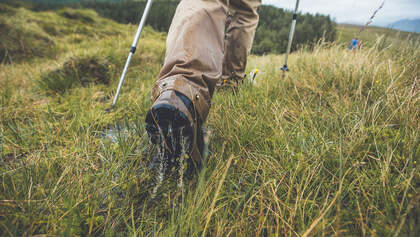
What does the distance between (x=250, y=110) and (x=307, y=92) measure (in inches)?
33.1

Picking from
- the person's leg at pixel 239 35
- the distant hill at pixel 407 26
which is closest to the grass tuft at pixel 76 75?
the person's leg at pixel 239 35

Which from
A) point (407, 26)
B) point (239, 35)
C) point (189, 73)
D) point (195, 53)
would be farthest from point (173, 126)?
point (407, 26)

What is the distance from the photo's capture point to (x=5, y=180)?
90cm

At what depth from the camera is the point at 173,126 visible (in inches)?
38.7

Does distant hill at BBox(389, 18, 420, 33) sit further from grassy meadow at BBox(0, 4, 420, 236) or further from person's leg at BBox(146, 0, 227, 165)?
person's leg at BBox(146, 0, 227, 165)

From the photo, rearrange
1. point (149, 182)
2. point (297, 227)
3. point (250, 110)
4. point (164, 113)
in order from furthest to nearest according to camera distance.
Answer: point (250, 110), point (149, 182), point (164, 113), point (297, 227)

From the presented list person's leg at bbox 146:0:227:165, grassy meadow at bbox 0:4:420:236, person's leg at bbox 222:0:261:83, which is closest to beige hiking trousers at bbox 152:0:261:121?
person's leg at bbox 146:0:227:165

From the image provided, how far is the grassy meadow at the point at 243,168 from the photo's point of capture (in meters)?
0.77

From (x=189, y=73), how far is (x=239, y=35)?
53.6 inches

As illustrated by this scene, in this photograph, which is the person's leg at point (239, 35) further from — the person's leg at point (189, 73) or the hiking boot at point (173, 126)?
the hiking boot at point (173, 126)

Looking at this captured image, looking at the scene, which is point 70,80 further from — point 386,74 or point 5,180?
point 386,74

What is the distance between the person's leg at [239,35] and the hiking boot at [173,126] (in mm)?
1338

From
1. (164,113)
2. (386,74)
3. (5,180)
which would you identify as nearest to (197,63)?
(164,113)

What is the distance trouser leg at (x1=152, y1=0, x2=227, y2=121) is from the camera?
1.10 m
